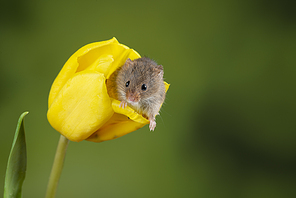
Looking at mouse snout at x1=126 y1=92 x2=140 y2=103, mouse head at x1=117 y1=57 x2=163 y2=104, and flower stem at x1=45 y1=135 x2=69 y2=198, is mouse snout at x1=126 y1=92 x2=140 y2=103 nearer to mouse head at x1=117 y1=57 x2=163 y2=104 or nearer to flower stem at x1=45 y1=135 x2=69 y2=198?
mouse head at x1=117 y1=57 x2=163 y2=104

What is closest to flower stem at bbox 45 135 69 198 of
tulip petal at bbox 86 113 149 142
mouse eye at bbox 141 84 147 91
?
tulip petal at bbox 86 113 149 142

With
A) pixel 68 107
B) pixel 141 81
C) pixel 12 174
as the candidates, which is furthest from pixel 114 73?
pixel 12 174

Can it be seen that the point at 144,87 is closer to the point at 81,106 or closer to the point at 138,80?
the point at 138,80

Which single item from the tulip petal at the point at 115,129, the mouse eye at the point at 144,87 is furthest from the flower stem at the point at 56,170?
the mouse eye at the point at 144,87

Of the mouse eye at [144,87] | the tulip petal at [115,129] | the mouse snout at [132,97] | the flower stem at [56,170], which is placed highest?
the mouse eye at [144,87]

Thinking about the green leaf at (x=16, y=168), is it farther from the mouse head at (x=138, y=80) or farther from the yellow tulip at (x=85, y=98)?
the mouse head at (x=138, y=80)

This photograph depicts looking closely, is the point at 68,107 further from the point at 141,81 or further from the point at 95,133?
the point at 141,81

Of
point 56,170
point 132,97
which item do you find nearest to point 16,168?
point 56,170
